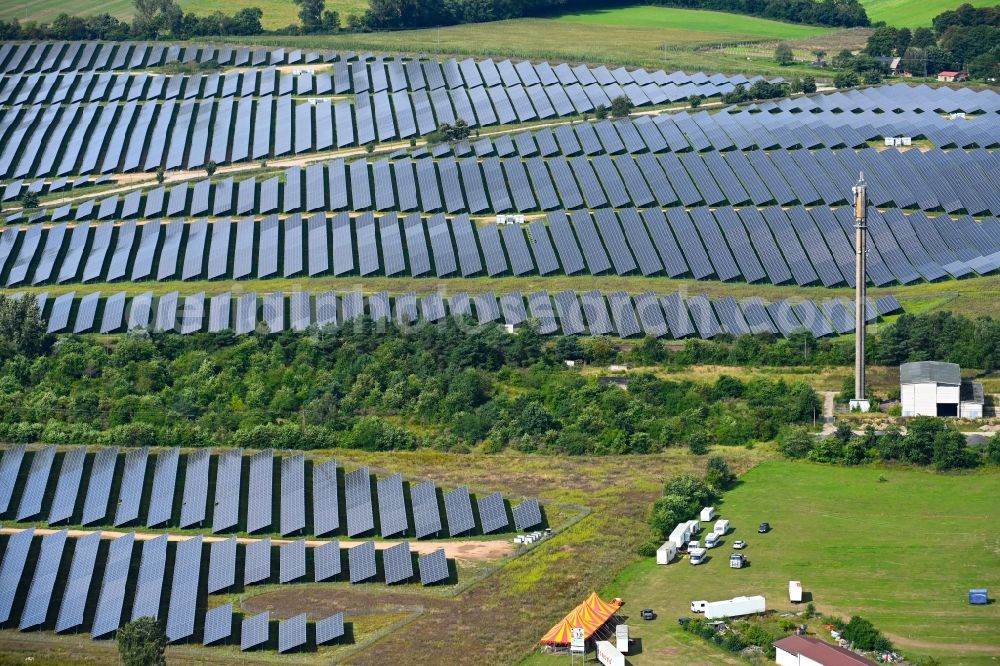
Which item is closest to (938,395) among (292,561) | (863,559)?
(863,559)

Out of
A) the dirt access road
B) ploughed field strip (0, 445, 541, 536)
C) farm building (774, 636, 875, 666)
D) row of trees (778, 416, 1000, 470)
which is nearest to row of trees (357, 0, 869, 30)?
ploughed field strip (0, 445, 541, 536)

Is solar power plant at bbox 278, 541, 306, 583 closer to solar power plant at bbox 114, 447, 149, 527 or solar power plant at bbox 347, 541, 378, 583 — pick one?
solar power plant at bbox 347, 541, 378, 583

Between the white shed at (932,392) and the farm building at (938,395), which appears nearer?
the farm building at (938,395)

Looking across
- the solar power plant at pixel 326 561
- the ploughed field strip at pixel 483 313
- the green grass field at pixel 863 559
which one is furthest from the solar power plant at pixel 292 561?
the ploughed field strip at pixel 483 313

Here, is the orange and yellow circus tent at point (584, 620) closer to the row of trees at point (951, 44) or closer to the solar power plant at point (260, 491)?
the solar power plant at point (260, 491)

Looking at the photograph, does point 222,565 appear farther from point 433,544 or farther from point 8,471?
point 8,471

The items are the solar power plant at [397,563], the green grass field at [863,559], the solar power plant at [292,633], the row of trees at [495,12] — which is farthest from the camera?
the row of trees at [495,12]
